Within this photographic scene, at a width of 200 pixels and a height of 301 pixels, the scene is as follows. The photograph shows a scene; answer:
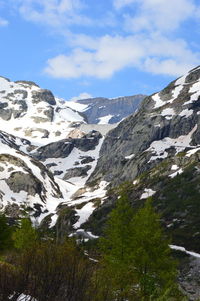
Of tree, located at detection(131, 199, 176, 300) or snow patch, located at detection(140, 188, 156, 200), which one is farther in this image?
snow patch, located at detection(140, 188, 156, 200)

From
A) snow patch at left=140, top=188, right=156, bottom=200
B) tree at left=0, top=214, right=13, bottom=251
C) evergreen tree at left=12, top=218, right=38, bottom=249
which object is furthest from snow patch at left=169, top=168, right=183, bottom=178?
evergreen tree at left=12, top=218, right=38, bottom=249

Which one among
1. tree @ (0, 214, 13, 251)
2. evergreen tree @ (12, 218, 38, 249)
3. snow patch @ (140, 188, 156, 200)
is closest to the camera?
evergreen tree @ (12, 218, 38, 249)

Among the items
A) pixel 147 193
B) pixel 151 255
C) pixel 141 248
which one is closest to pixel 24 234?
pixel 151 255

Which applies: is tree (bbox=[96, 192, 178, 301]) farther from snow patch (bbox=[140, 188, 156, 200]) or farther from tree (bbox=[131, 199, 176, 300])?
snow patch (bbox=[140, 188, 156, 200])

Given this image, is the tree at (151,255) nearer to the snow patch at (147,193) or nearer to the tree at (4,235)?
the tree at (4,235)

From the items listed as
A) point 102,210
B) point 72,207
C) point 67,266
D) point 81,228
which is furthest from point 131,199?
point 67,266

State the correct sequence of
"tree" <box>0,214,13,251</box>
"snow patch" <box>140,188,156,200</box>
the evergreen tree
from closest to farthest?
the evergreen tree → "tree" <box>0,214,13,251</box> → "snow patch" <box>140,188,156,200</box>

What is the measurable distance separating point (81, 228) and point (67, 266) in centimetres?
11039

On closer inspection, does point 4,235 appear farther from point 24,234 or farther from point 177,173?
point 177,173

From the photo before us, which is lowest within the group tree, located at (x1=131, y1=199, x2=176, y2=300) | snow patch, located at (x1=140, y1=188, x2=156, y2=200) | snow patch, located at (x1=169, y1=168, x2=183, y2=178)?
tree, located at (x1=131, y1=199, x2=176, y2=300)

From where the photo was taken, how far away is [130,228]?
3828 centimetres

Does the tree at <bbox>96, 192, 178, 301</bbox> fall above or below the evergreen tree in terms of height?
below

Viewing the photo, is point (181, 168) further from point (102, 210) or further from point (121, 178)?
point (121, 178)

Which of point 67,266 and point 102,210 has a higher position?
point 102,210
